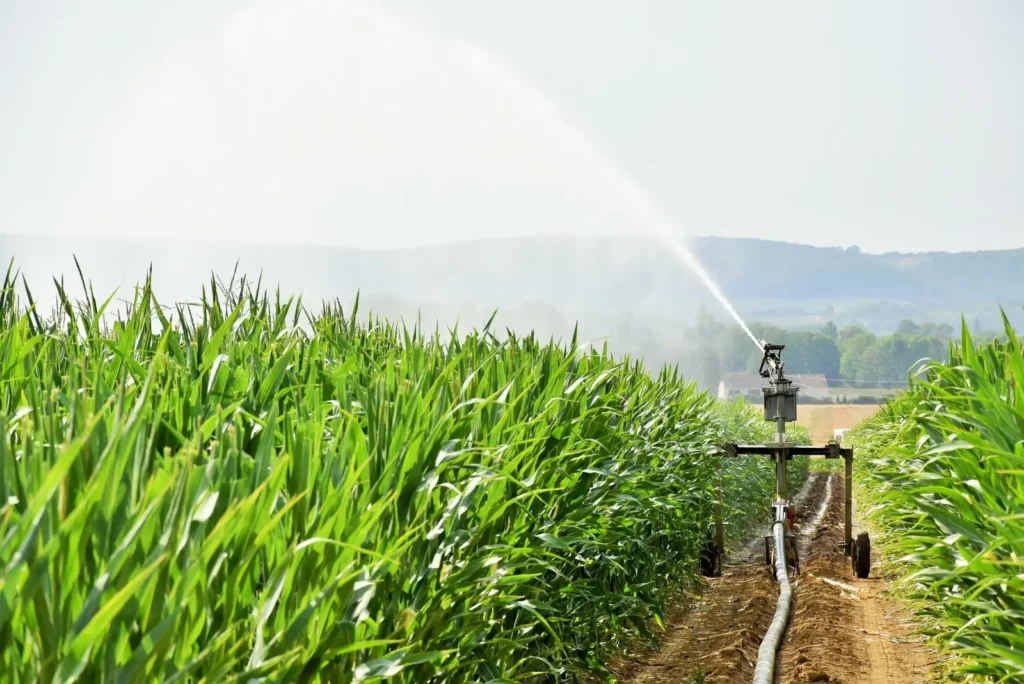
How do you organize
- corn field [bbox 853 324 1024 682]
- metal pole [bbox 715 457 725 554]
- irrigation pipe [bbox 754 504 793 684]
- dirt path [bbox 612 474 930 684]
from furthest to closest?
metal pole [bbox 715 457 725 554] < dirt path [bbox 612 474 930 684] < irrigation pipe [bbox 754 504 793 684] < corn field [bbox 853 324 1024 682]

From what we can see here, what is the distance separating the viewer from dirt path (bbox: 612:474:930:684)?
7.05 meters

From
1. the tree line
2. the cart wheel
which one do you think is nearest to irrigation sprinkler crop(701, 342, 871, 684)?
the cart wheel

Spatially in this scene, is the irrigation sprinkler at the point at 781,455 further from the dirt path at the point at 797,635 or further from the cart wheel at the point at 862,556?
the dirt path at the point at 797,635

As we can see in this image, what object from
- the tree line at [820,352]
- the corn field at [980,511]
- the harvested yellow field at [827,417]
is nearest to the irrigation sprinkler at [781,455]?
the corn field at [980,511]

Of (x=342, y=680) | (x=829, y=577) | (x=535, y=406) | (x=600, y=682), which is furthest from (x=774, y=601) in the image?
(x=342, y=680)

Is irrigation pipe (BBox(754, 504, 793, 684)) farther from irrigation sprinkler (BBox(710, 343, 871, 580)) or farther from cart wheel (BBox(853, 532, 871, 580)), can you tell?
cart wheel (BBox(853, 532, 871, 580))

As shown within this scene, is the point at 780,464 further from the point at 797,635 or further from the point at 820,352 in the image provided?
the point at 820,352

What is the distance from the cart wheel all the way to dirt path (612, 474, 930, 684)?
0.11 metres

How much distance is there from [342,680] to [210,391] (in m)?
1.27

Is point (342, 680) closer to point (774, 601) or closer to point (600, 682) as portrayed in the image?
point (600, 682)

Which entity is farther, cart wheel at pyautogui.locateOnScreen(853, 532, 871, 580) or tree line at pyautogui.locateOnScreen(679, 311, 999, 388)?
tree line at pyautogui.locateOnScreen(679, 311, 999, 388)

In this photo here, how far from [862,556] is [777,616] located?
309 cm

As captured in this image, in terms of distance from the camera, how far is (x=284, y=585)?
7.64 ft

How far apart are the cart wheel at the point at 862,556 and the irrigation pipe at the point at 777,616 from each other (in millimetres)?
818
